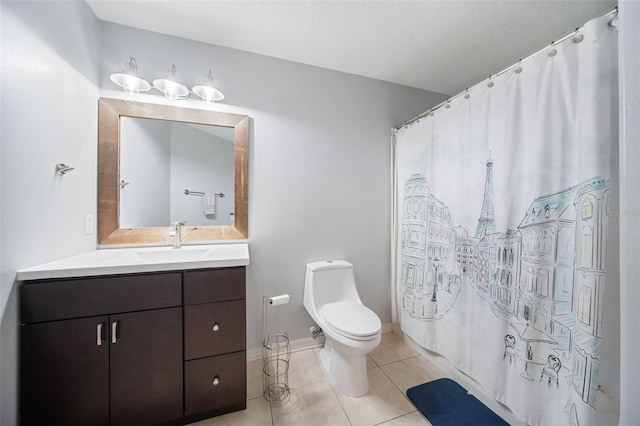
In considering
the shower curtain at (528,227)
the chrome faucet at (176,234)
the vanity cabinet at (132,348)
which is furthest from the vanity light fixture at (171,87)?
the shower curtain at (528,227)

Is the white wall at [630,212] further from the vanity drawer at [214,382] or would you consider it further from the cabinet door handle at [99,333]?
the cabinet door handle at [99,333]

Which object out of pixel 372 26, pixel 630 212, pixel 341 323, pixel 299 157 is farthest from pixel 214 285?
pixel 372 26

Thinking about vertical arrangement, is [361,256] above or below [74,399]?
above

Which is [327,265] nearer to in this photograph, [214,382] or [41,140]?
[214,382]

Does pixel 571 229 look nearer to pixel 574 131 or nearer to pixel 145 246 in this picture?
pixel 574 131

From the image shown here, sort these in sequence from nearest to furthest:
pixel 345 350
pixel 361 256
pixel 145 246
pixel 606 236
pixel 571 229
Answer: pixel 606 236
pixel 571 229
pixel 345 350
pixel 145 246
pixel 361 256

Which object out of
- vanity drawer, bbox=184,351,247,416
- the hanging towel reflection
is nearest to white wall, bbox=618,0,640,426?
vanity drawer, bbox=184,351,247,416

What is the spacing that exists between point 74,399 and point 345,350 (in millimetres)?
1332

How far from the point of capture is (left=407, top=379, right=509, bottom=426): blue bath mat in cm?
126

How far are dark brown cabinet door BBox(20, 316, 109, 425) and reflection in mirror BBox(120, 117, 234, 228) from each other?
2.30 feet

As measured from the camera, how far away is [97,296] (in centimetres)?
106

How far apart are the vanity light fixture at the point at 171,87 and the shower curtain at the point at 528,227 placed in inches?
70.9

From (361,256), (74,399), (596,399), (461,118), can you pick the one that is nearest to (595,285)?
A: (596,399)

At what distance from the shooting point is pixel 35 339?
986mm
